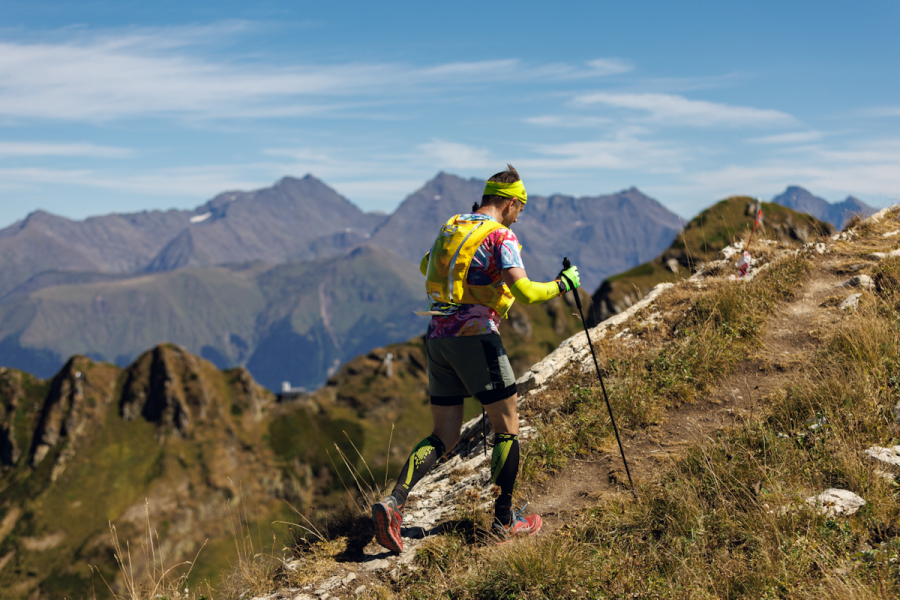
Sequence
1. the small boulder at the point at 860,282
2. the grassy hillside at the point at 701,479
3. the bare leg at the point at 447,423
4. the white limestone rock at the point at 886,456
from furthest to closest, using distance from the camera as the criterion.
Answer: the small boulder at the point at 860,282, the bare leg at the point at 447,423, the white limestone rock at the point at 886,456, the grassy hillside at the point at 701,479

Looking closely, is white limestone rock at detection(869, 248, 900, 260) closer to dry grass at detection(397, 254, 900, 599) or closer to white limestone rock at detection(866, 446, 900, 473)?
dry grass at detection(397, 254, 900, 599)

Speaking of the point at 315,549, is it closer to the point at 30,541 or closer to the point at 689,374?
the point at 689,374

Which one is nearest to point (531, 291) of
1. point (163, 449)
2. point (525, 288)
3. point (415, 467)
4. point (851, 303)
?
point (525, 288)

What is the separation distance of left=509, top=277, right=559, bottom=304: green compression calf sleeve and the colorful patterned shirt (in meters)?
0.20

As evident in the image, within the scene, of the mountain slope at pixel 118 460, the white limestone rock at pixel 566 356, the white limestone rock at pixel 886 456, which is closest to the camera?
the white limestone rock at pixel 886 456

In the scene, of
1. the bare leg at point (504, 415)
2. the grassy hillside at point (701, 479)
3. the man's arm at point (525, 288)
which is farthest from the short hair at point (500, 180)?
the grassy hillside at point (701, 479)

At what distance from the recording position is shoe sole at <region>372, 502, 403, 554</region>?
18.5 ft

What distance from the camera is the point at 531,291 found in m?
5.18

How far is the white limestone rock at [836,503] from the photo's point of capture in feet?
15.7

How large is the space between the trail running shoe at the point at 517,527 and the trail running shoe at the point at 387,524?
3.20 feet

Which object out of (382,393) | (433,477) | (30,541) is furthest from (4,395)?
(433,477)

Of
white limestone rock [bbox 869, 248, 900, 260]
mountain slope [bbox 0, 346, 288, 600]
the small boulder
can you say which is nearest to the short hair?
the small boulder

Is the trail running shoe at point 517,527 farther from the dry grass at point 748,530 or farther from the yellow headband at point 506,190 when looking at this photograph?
the yellow headband at point 506,190

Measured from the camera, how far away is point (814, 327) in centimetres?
894
